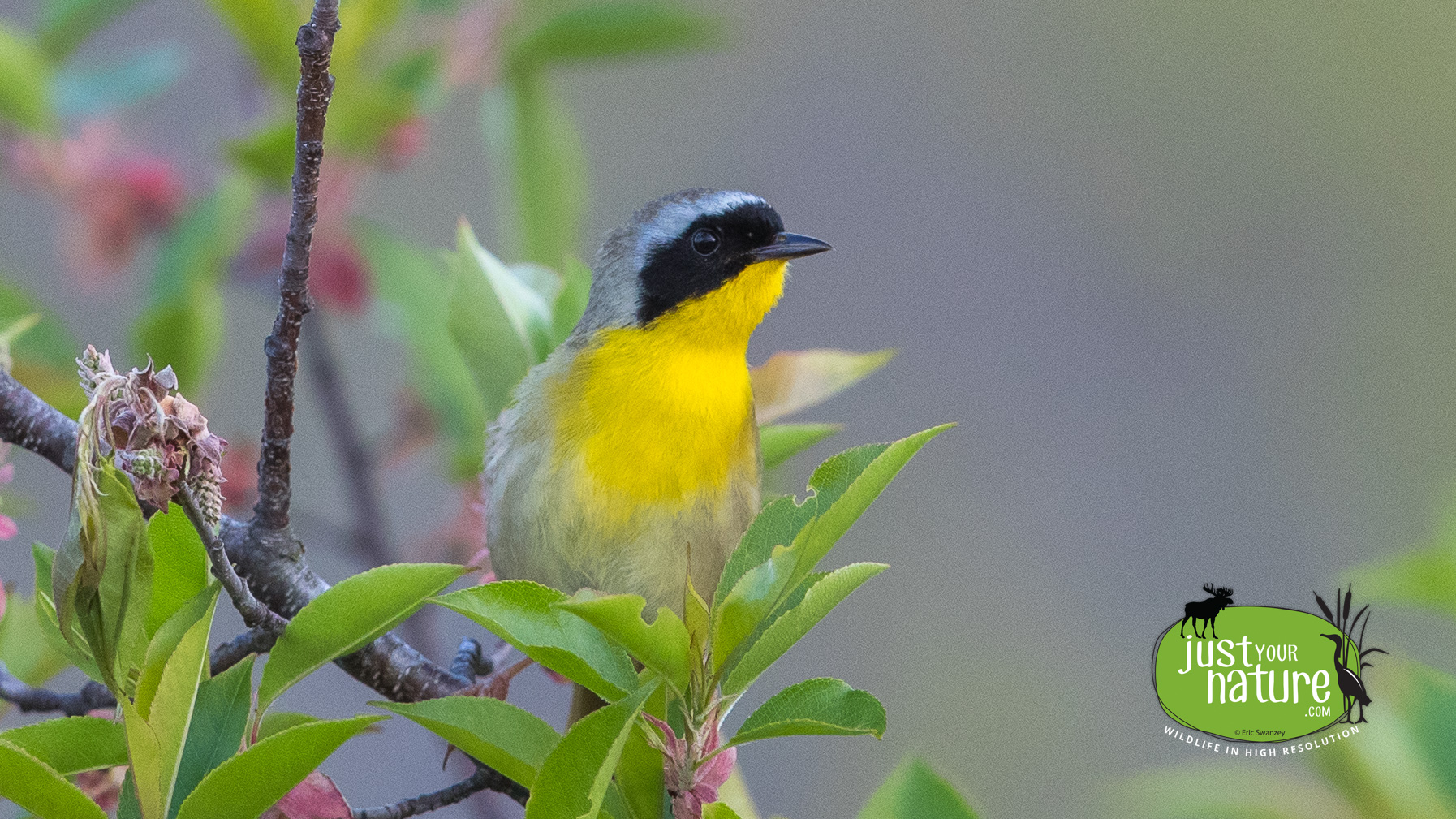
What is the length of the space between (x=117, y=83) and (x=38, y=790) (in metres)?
1.88

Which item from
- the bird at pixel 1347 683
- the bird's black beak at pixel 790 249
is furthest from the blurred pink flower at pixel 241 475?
the bird at pixel 1347 683

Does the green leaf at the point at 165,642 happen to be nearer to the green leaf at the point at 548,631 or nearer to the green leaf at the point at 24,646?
the green leaf at the point at 548,631

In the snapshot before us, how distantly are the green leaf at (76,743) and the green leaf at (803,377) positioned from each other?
0.94 meters

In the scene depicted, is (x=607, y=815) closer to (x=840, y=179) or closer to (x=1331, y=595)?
(x=1331, y=595)

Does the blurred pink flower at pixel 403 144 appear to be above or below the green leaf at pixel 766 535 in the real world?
above

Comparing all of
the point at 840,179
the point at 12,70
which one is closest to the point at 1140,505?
the point at 840,179

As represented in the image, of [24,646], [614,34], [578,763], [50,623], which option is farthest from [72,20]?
[578,763]

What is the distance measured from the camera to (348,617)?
97 centimetres

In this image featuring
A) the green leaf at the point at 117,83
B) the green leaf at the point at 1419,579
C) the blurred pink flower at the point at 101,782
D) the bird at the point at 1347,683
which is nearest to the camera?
the blurred pink flower at the point at 101,782

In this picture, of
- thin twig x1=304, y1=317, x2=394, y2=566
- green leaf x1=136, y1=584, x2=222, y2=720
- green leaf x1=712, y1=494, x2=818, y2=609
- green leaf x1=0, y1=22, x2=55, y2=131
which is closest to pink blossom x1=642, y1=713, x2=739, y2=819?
green leaf x1=712, y1=494, x2=818, y2=609

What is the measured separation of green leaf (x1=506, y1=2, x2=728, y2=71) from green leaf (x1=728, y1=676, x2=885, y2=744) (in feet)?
4.70

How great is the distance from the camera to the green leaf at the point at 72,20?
2258 millimetres

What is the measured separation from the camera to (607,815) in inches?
37.4

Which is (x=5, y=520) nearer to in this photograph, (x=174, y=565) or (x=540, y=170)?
(x=174, y=565)
